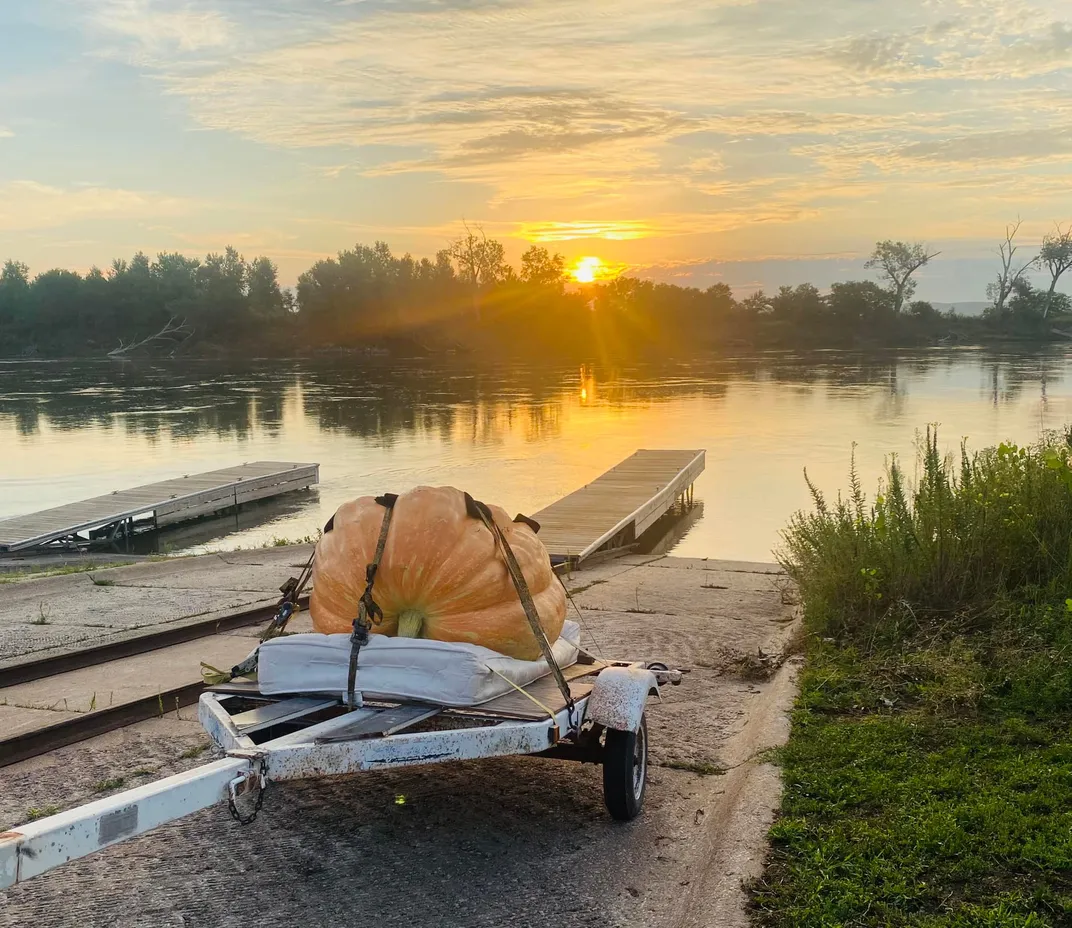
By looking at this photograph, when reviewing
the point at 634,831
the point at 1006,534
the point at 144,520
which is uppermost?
the point at 1006,534

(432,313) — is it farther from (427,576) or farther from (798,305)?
(427,576)

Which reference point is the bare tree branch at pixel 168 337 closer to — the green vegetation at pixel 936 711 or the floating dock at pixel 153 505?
the floating dock at pixel 153 505

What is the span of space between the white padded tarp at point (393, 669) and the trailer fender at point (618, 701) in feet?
1.15

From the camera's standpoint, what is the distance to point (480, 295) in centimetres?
14062

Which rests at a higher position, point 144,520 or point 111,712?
point 111,712

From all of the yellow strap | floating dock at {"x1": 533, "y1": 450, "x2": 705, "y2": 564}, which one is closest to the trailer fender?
the yellow strap

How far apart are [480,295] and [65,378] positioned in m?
67.8

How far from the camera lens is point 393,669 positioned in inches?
181

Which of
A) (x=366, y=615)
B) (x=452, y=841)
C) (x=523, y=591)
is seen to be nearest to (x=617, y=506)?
(x=523, y=591)

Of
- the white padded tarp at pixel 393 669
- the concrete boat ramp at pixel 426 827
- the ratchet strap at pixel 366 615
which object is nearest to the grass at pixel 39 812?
the concrete boat ramp at pixel 426 827

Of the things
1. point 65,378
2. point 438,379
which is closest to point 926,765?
point 438,379

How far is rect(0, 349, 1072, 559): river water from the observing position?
92.3ft

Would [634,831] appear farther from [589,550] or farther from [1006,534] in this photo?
[589,550]

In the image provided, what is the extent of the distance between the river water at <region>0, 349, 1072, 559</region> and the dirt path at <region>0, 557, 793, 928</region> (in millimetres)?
7919
